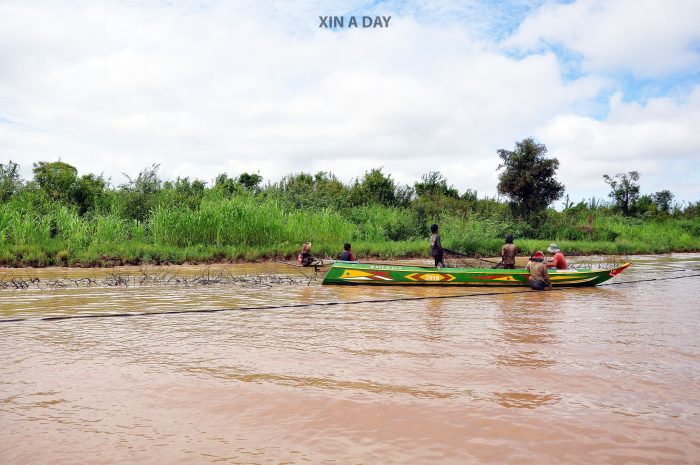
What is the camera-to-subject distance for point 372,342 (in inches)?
247

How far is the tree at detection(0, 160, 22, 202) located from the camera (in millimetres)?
20089

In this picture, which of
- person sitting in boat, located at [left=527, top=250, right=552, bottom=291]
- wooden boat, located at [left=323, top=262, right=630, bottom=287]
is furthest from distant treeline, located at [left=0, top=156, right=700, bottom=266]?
person sitting in boat, located at [left=527, top=250, right=552, bottom=291]

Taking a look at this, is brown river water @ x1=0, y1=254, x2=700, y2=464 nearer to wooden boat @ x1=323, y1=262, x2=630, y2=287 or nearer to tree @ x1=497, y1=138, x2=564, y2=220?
wooden boat @ x1=323, y1=262, x2=630, y2=287

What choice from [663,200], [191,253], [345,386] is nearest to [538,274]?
[345,386]

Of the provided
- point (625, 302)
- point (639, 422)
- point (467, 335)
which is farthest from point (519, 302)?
point (639, 422)

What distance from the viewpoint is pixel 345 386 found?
4586mm

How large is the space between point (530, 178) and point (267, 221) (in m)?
14.9

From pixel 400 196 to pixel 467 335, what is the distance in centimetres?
2480

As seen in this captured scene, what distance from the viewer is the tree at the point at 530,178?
28341 millimetres

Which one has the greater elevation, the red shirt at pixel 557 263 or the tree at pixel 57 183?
the tree at pixel 57 183

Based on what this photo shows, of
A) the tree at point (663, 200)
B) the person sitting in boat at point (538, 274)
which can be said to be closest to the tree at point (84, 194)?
the person sitting in boat at point (538, 274)

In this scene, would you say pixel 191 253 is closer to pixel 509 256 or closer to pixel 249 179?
pixel 509 256

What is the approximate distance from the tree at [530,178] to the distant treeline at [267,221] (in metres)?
0.30

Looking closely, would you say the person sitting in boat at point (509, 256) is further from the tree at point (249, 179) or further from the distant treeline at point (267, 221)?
the tree at point (249, 179)
